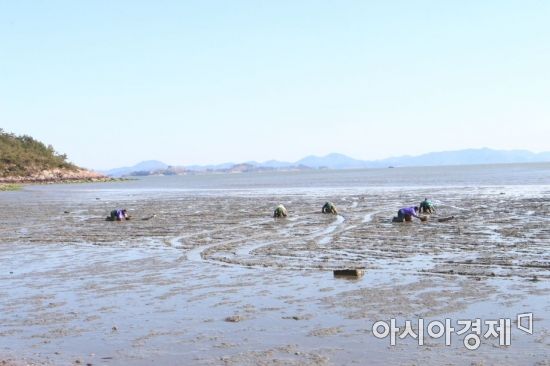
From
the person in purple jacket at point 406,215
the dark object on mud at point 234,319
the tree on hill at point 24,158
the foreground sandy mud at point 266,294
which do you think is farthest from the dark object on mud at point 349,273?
the tree on hill at point 24,158

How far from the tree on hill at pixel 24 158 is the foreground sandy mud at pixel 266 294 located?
144 m

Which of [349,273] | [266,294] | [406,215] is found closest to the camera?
[266,294]

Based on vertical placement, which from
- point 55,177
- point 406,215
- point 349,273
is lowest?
point 349,273

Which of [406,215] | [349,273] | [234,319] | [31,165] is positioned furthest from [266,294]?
[31,165]

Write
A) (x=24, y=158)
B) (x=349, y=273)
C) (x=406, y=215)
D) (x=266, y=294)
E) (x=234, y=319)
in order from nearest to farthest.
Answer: (x=234, y=319) < (x=266, y=294) < (x=349, y=273) < (x=406, y=215) < (x=24, y=158)

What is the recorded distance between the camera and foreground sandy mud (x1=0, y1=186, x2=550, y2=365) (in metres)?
10.1

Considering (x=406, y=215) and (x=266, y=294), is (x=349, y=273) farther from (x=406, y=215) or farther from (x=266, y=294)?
(x=406, y=215)

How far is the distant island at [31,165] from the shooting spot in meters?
160

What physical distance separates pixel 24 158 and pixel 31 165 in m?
2.54

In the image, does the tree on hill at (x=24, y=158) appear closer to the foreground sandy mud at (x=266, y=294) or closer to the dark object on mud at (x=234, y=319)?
the foreground sandy mud at (x=266, y=294)

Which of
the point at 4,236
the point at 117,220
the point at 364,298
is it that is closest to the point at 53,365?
the point at 364,298

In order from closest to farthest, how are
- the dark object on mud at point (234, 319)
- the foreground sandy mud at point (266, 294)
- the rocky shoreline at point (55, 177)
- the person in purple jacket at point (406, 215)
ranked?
the foreground sandy mud at point (266, 294), the dark object on mud at point (234, 319), the person in purple jacket at point (406, 215), the rocky shoreline at point (55, 177)

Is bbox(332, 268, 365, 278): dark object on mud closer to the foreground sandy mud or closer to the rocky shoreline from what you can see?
the foreground sandy mud

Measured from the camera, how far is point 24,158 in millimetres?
169000
